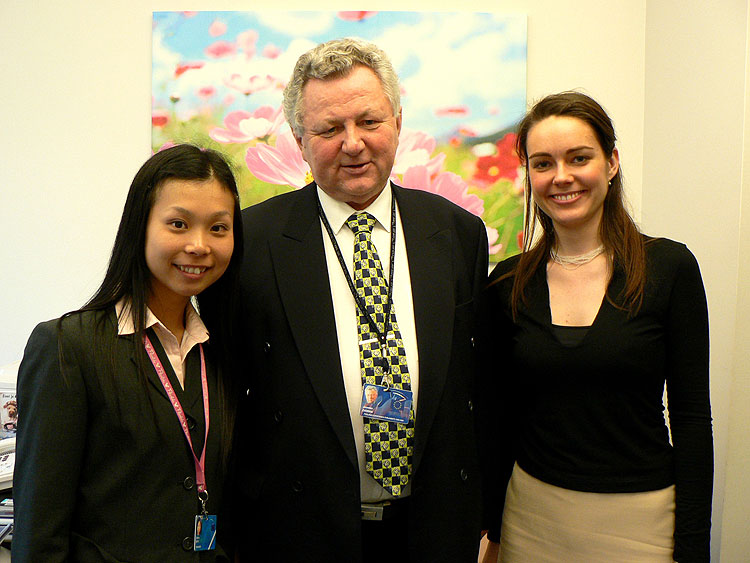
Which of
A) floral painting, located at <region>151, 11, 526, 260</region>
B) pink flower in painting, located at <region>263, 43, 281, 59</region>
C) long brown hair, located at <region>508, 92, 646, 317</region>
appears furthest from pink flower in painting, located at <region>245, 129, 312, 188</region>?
long brown hair, located at <region>508, 92, 646, 317</region>

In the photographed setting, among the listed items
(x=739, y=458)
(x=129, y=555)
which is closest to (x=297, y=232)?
(x=129, y=555)

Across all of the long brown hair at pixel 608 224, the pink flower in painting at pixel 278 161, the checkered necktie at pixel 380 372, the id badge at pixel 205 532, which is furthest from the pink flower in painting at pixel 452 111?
the id badge at pixel 205 532

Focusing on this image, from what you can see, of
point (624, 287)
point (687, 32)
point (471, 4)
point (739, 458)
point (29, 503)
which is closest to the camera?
point (29, 503)

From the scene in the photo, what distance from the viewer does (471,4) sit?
2781 millimetres

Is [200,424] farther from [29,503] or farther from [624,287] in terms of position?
[624,287]

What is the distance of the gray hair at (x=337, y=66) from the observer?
1527 millimetres

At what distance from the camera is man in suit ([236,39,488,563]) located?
1.45m

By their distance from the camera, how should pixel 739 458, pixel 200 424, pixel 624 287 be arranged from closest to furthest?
pixel 200 424 < pixel 624 287 < pixel 739 458

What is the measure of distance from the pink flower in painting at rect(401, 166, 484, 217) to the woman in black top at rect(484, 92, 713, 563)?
118 cm

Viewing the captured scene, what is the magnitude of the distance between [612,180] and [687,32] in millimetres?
1261

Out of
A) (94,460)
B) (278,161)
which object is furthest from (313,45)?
(94,460)

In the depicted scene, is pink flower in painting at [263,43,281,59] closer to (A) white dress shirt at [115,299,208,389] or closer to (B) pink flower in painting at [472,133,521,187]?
(B) pink flower in painting at [472,133,521,187]

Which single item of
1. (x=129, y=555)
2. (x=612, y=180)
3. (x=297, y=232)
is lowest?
(x=129, y=555)

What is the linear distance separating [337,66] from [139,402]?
2.92 ft
